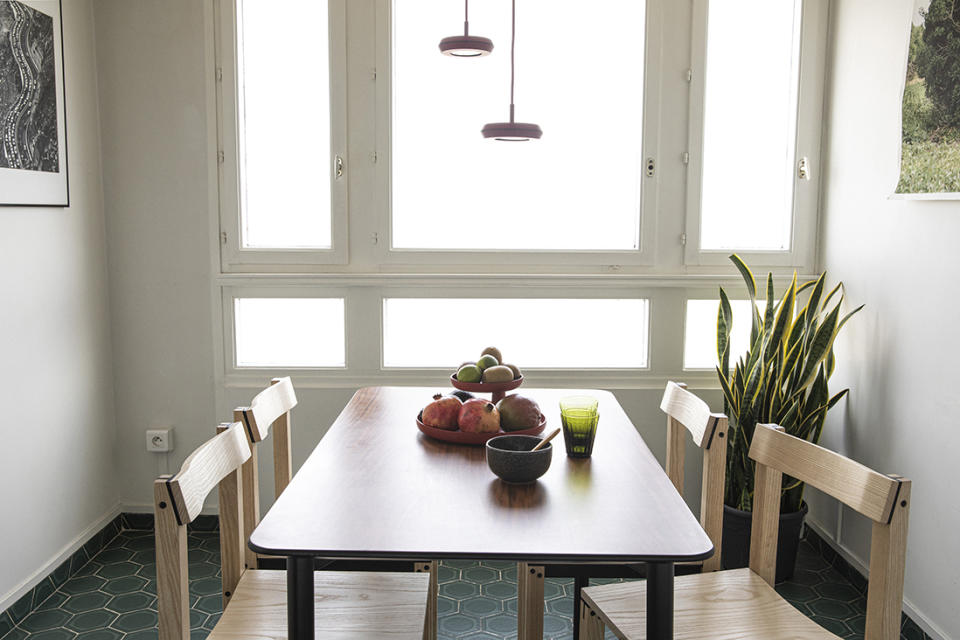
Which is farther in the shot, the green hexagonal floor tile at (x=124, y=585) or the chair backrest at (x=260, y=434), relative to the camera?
the green hexagonal floor tile at (x=124, y=585)

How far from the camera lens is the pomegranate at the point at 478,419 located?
207 cm

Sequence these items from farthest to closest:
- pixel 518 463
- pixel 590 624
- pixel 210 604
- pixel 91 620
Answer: pixel 210 604 < pixel 91 620 < pixel 590 624 < pixel 518 463

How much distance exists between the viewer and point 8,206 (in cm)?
274

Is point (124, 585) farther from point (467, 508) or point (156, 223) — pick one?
point (467, 508)

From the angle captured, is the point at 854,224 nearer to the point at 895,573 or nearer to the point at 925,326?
the point at 925,326

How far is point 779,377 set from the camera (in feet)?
9.98

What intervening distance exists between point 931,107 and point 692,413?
1276mm

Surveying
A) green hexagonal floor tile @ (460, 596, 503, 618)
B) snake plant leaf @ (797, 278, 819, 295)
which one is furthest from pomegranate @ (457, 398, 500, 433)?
snake plant leaf @ (797, 278, 819, 295)

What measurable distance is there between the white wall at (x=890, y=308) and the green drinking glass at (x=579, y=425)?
1.29 m

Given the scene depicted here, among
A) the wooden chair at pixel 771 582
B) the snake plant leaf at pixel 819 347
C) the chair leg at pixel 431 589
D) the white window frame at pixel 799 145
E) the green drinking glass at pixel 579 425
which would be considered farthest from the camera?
the white window frame at pixel 799 145

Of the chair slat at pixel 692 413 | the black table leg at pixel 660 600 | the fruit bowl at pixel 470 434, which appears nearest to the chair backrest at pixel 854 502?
the chair slat at pixel 692 413

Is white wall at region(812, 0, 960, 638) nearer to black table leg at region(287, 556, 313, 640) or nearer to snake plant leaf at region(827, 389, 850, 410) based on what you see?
snake plant leaf at region(827, 389, 850, 410)

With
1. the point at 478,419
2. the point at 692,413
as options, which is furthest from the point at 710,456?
the point at 478,419

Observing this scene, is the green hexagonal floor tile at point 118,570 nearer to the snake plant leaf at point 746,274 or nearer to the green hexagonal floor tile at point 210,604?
the green hexagonal floor tile at point 210,604
